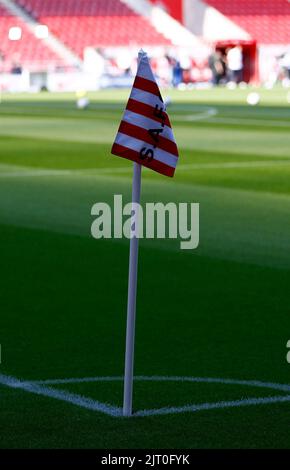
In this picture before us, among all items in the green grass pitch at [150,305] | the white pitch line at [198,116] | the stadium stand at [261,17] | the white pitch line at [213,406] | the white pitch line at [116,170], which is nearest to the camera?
the green grass pitch at [150,305]

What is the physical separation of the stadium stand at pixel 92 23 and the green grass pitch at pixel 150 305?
4973cm

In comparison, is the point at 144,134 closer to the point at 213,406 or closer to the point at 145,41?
the point at 213,406

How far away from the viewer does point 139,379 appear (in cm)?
760

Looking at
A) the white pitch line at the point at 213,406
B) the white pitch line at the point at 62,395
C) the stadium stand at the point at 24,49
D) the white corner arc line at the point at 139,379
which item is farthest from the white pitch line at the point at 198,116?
the white pitch line at the point at 213,406

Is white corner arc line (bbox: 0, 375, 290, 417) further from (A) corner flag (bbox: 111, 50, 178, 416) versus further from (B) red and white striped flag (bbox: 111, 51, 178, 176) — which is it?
(B) red and white striped flag (bbox: 111, 51, 178, 176)

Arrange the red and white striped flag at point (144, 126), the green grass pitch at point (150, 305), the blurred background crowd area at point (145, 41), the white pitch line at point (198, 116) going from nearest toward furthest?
the red and white striped flag at point (144, 126)
the green grass pitch at point (150, 305)
the white pitch line at point (198, 116)
the blurred background crowd area at point (145, 41)

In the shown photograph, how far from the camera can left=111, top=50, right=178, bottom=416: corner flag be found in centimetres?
646

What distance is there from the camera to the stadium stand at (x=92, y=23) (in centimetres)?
7106

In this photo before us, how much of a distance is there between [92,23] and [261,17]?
11.0 metres

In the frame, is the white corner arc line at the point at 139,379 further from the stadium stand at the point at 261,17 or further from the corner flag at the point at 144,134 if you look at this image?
the stadium stand at the point at 261,17

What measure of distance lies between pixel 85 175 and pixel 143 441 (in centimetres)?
1431

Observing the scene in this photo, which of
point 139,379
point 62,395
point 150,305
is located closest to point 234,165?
point 150,305

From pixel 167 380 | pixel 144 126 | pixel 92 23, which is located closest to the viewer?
pixel 144 126

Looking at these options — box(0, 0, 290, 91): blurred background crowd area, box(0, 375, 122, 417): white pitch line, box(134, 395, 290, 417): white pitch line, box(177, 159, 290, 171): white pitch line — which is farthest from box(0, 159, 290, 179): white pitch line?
box(0, 0, 290, 91): blurred background crowd area
